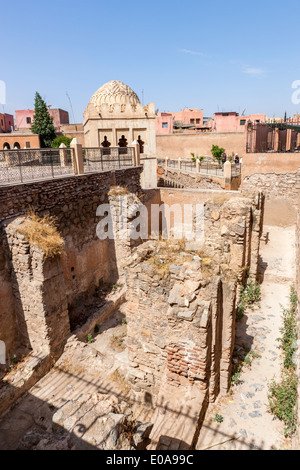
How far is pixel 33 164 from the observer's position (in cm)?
861

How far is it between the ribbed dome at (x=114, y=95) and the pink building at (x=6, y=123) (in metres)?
26.7

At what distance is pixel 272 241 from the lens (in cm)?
1417

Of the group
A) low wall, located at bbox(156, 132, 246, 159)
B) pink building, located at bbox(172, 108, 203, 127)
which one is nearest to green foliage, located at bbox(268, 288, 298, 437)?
low wall, located at bbox(156, 132, 246, 159)

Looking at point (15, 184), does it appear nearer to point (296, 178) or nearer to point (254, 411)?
point (254, 411)

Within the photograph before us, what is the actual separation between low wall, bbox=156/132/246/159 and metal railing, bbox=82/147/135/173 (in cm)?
1812

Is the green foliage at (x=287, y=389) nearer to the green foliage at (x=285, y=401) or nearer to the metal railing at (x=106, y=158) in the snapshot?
the green foliage at (x=285, y=401)

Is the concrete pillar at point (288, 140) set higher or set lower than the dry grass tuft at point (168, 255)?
higher

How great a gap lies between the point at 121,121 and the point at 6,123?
31211mm

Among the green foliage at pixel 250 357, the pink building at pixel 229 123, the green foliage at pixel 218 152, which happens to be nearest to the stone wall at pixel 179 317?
the green foliage at pixel 250 357

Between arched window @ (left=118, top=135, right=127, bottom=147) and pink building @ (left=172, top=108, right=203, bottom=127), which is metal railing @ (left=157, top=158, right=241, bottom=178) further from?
pink building @ (left=172, top=108, right=203, bottom=127)

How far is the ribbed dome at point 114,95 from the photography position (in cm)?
2136

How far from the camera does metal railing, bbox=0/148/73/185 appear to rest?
7590 millimetres

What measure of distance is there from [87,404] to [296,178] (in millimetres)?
16705

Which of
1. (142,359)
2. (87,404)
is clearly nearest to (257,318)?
(142,359)
